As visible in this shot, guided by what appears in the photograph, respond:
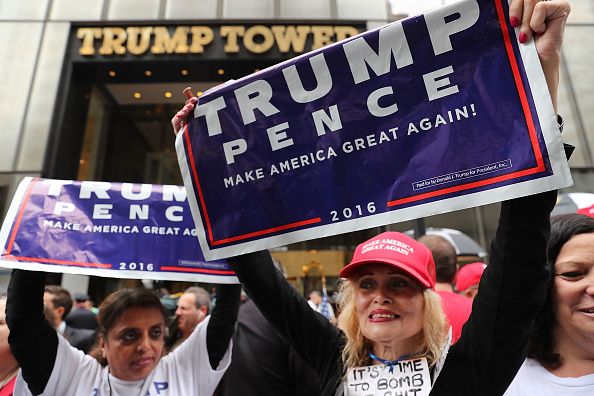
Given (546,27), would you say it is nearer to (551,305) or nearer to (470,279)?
(551,305)

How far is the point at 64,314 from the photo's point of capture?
4133mm

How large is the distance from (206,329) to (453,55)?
1.88 meters

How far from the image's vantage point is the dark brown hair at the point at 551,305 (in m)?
1.50

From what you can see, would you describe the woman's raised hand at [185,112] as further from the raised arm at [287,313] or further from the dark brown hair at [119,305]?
the dark brown hair at [119,305]

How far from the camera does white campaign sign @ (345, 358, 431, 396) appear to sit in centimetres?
150

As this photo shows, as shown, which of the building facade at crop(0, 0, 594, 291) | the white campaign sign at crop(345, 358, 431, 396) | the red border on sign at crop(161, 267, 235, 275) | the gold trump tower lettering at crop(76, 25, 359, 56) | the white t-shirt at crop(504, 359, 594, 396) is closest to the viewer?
the white t-shirt at crop(504, 359, 594, 396)

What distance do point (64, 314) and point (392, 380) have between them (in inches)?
144

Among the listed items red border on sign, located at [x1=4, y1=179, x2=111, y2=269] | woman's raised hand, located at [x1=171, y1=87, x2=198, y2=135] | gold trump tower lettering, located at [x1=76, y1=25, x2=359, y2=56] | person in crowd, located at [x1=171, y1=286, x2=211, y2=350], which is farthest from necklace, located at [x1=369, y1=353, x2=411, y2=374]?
gold trump tower lettering, located at [x1=76, y1=25, x2=359, y2=56]

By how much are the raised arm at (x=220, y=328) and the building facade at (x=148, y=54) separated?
23.0 feet

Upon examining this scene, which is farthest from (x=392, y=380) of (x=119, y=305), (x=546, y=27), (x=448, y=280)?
(x=119, y=305)

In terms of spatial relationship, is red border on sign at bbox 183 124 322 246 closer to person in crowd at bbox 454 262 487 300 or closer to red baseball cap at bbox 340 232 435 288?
red baseball cap at bbox 340 232 435 288

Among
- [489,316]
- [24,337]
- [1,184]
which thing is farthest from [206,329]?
[1,184]

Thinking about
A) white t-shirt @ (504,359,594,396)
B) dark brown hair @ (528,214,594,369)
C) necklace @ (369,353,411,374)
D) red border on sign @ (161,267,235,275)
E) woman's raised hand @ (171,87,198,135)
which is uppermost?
woman's raised hand @ (171,87,198,135)

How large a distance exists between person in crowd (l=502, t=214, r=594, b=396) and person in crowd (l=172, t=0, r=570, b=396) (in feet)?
0.76
